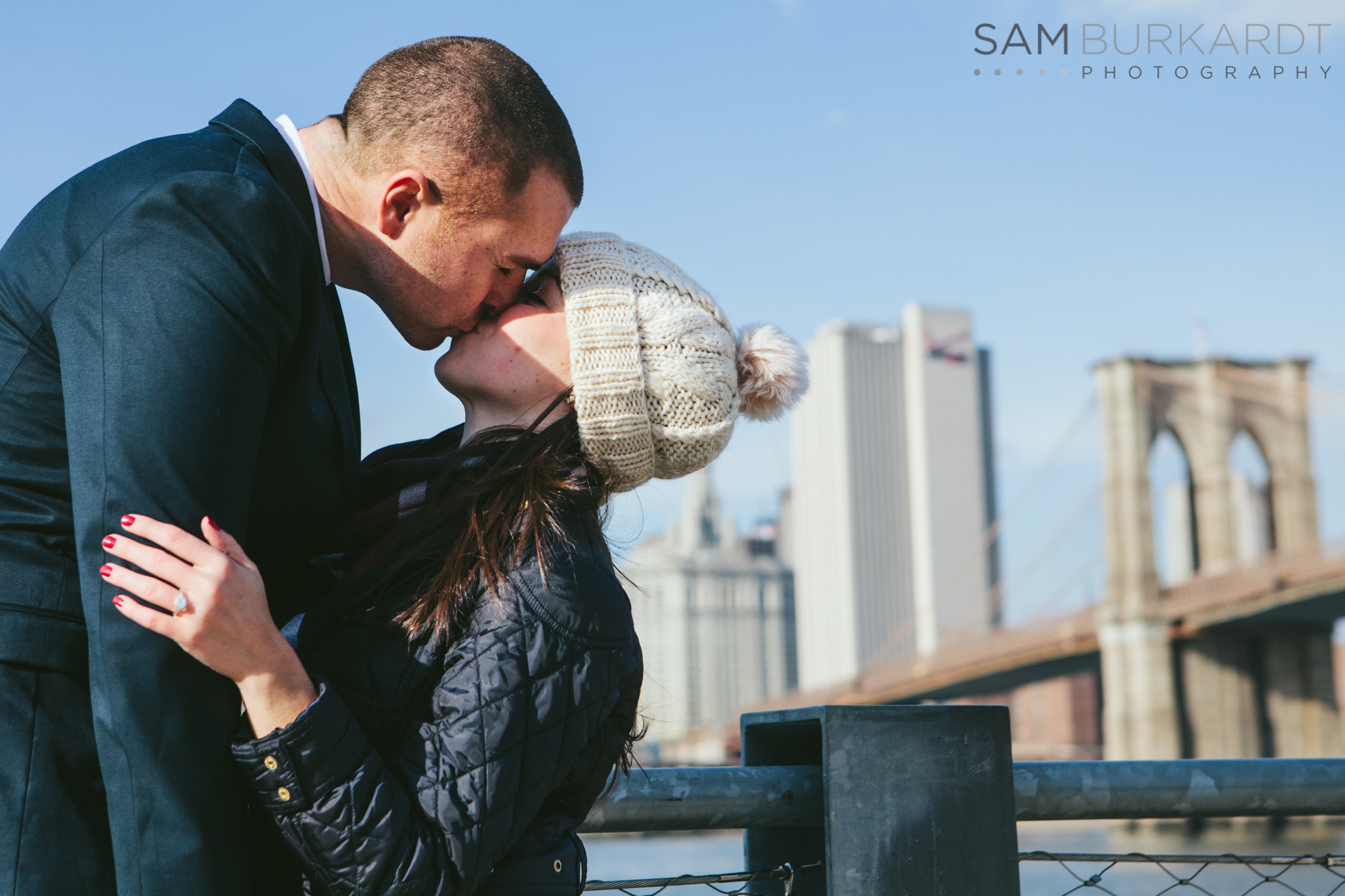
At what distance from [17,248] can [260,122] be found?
29 centimetres

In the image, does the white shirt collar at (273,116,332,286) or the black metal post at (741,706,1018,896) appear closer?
the white shirt collar at (273,116,332,286)

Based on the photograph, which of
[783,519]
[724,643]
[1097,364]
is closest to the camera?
[1097,364]

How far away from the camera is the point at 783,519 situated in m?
97.3

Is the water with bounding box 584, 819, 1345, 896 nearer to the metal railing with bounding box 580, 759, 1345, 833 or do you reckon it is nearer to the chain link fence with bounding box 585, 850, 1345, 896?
the chain link fence with bounding box 585, 850, 1345, 896

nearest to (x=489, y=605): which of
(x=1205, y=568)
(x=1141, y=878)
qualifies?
(x=1141, y=878)

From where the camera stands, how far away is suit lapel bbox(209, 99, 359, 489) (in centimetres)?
137

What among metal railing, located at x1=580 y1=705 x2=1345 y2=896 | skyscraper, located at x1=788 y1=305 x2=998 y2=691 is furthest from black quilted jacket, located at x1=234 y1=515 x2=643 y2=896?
skyscraper, located at x1=788 y1=305 x2=998 y2=691

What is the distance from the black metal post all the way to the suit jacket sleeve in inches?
32.1

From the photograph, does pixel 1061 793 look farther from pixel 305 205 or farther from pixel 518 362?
pixel 305 205

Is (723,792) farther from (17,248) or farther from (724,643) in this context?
(724,643)

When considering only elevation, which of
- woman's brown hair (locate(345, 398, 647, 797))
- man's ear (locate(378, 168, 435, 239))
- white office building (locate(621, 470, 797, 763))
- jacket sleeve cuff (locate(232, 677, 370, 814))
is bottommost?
jacket sleeve cuff (locate(232, 677, 370, 814))

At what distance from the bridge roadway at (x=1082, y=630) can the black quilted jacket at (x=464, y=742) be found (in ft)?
66.9

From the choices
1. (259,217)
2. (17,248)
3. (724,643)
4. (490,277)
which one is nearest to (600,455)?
(490,277)

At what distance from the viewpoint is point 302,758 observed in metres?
1.18
